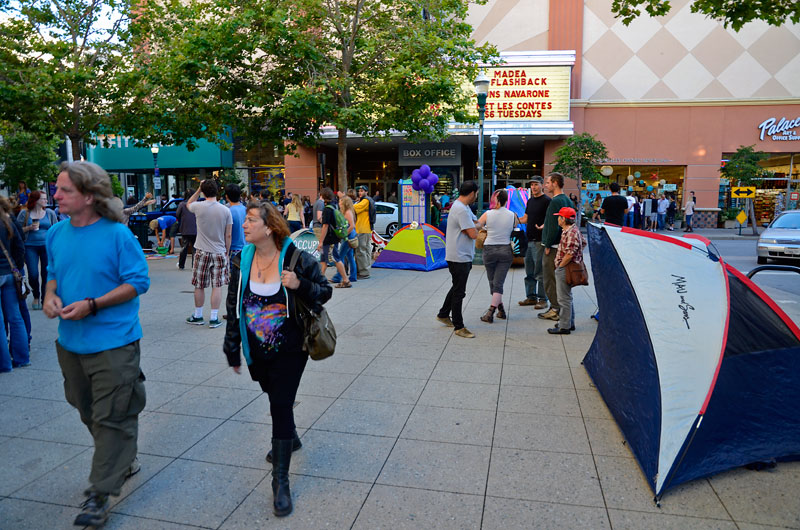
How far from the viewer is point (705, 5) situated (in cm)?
572

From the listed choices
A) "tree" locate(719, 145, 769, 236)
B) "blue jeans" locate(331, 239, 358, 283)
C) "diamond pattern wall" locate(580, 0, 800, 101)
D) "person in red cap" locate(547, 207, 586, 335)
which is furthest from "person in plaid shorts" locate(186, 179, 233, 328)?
"diamond pattern wall" locate(580, 0, 800, 101)

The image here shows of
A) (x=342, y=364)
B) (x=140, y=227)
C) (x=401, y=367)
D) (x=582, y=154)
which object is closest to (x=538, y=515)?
(x=401, y=367)

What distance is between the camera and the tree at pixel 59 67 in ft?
41.7

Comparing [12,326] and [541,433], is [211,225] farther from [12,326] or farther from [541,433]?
[541,433]

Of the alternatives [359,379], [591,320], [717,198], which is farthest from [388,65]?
[717,198]

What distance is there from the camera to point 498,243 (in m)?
7.13

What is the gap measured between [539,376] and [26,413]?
4304 millimetres

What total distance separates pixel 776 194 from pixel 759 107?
4.86 meters

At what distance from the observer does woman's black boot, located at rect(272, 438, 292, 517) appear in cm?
296

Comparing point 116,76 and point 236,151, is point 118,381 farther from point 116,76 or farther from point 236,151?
point 236,151

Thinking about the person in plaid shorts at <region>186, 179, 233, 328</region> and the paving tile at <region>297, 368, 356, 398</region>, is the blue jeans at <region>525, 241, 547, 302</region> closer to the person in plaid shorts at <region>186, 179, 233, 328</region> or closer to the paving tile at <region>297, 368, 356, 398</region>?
the paving tile at <region>297, 368, 356, 398</region>

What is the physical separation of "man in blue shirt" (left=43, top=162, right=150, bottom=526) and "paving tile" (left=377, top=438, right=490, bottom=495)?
149 cm

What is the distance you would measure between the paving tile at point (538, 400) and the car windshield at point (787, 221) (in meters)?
12.7

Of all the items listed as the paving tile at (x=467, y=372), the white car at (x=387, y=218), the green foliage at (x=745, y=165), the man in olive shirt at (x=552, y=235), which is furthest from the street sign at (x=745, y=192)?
the paving tile at (x=467, y=372)
